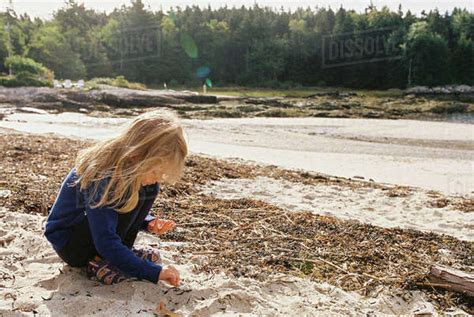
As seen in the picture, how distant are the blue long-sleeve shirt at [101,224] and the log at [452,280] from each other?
75.5 inches

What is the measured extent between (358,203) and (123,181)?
4311 mm

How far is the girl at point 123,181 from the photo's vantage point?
2.63 meters

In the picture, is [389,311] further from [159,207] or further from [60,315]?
[159,207]

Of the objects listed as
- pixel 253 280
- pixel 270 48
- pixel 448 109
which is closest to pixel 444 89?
pixel 270 48

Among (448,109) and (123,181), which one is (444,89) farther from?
(123,181)

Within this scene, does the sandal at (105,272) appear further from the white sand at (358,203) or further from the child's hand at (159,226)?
the white sand at (358,203)

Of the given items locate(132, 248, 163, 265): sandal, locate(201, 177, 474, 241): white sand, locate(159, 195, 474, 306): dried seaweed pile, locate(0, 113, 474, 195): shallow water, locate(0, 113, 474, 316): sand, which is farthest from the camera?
locate(0, 113, 474, 195): shallow water

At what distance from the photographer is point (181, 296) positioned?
2891 mm

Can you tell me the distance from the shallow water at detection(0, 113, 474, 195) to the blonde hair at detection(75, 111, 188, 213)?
4435 mm

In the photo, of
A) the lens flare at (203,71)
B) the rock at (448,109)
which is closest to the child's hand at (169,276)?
the rock at (448,109)

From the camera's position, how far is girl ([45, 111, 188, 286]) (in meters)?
2.63

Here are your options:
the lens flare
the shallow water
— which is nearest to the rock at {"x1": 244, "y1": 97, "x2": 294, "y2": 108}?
the shallow water

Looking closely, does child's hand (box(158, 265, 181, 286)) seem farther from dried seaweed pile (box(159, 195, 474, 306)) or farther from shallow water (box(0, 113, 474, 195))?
shallow water (box(0, 113, 474, 195))

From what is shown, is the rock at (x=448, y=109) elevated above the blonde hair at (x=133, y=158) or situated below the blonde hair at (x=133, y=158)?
below
